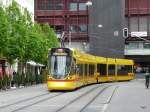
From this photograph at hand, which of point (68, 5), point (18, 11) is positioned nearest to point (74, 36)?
point (68, 5)

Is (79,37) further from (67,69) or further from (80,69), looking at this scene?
(67,69)

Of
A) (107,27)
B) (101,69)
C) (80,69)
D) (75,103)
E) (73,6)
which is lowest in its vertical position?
(75,103)

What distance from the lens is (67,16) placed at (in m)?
125

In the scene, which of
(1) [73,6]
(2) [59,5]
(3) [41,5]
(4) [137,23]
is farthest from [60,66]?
(3) [41,5]

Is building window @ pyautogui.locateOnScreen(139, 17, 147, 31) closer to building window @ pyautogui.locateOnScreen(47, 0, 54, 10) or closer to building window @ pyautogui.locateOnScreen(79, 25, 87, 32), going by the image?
building window @ pyautogui.locateOnScreen(79, 25, 87, 32)

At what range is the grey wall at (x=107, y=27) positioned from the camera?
12031cm

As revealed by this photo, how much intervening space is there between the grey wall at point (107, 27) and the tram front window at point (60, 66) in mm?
76744

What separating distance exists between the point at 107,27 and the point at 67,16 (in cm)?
884

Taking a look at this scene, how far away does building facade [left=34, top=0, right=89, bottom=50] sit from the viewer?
125125 mm

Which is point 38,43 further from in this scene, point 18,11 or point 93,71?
point 93,71

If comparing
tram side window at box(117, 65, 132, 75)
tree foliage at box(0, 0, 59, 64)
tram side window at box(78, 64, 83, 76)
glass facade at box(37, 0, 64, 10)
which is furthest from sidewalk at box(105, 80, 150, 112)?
glass facade at box(37, 0, 64, 10)

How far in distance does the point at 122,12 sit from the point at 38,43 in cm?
4796

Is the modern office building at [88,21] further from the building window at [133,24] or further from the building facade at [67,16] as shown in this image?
the building window at [133,24]

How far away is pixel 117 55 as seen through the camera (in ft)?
398
